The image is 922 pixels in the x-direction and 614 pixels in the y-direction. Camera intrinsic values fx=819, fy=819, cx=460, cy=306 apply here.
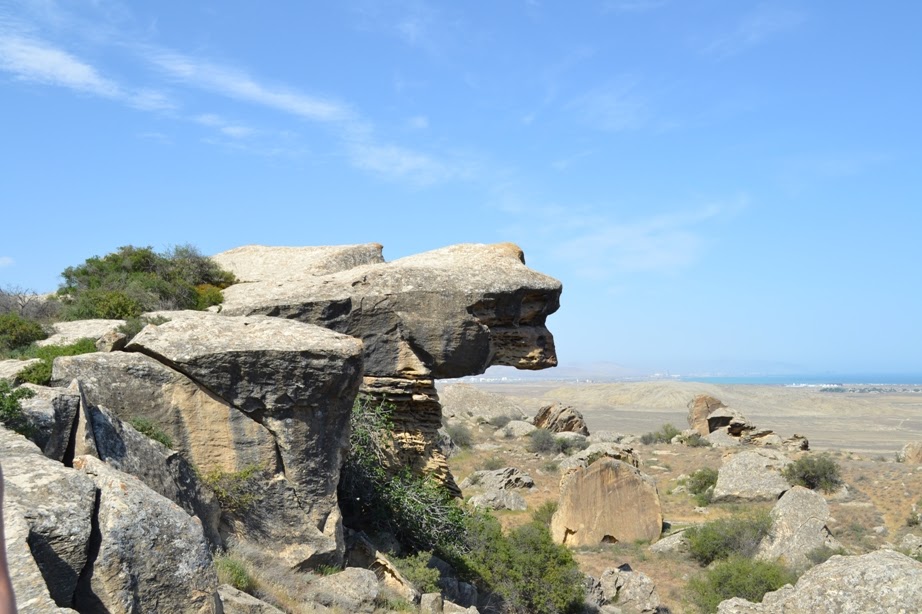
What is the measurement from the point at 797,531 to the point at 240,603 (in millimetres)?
17974

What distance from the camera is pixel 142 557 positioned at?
20.8 ft

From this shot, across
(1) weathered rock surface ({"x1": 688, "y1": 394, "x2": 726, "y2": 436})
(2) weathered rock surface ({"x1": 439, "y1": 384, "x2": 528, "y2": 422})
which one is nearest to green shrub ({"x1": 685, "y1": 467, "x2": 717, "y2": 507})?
(1) weathered rock surface ({"x1": 688, "y1": 394, "x2": 726, "y2": 436})

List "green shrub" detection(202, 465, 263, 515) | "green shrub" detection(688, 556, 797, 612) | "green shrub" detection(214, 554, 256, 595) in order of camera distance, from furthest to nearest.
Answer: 1. "green shrub" detection(688, 556, 797, 612)
2. "green shrub" detection(202, 465, 263, 515)
3. "green shrub" detection(214, 554, 256, 595)

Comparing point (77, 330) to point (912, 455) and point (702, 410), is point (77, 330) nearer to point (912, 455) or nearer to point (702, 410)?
point (912, 455)

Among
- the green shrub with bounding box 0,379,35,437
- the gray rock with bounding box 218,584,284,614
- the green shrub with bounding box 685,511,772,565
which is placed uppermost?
the green shrub with bounding box 0,379,35,437

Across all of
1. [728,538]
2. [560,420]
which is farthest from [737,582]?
[560,420]

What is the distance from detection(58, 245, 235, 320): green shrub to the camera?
45.8 ft

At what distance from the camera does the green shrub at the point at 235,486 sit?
989cm

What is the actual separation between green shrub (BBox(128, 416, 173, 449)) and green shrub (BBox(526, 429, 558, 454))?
98.6 feet

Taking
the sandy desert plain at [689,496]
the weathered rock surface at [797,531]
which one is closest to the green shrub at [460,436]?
the sandy desert plain at [689,496]

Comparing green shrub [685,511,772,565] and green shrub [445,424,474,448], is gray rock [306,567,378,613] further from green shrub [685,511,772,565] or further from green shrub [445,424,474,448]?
green shrub [445,424,474,448]

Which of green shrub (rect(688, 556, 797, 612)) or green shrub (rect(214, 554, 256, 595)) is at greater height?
green shrub (rect(214, 554, 256, 595))

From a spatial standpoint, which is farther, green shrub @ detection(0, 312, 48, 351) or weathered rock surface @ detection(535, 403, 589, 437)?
weathered rock surface @ detection(535, 403, 589, 437)

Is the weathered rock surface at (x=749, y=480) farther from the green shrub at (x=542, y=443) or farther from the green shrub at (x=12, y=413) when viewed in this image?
the green shrub at (x=12, y=413)
